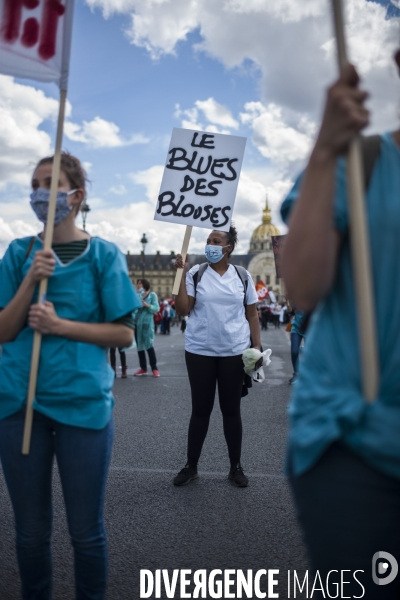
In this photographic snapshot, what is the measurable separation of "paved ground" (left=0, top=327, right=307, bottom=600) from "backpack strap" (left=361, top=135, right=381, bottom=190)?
238 centimetres

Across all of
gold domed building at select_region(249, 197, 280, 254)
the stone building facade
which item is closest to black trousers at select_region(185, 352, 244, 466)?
the stone building facade

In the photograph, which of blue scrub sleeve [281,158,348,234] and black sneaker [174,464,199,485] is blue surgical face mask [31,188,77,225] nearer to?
blue scrub sleeve [281,158,348,234]

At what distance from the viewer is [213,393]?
5047 mm

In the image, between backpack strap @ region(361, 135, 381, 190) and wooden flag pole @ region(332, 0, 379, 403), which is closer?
wooden flag pole @ region(332, 0, 379, 403)

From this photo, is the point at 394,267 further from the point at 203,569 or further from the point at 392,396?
the point at 203,569

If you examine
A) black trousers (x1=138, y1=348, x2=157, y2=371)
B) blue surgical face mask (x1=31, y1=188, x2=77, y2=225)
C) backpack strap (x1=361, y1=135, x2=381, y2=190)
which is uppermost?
backpack strap (x1=361, y1=135, x2=381, y2=190)

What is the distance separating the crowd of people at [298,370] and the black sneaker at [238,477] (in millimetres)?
2360

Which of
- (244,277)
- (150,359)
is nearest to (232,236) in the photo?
(244,277)

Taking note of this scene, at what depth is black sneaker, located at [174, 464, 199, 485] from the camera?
496cm

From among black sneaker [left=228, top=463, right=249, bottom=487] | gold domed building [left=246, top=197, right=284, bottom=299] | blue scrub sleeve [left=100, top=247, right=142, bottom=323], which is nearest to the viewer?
blue scrub sleeve [left=100, top=247, right=142, bottom=323]

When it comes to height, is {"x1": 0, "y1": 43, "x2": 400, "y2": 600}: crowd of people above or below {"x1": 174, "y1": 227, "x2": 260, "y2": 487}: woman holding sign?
above

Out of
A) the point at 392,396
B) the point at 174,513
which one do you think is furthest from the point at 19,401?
the point at 174,513

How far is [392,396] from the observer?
58.2 inches

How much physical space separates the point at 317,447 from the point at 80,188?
157 centimetres
